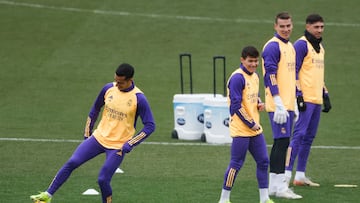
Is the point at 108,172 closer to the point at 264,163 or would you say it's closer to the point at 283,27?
the point at 264,163

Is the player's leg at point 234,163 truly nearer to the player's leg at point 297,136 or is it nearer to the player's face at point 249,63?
the player's face at point 249,63

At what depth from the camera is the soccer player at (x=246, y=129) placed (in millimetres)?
12469

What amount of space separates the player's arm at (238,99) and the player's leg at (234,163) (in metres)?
0.29

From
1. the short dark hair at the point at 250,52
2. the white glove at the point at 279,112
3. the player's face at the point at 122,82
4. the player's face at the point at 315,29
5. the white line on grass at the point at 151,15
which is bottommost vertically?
the white glove at the point at 279,112

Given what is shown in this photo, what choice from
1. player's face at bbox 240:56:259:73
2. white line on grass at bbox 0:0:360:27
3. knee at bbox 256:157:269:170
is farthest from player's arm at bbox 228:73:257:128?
white line on grass at bbox 0:0:360:27

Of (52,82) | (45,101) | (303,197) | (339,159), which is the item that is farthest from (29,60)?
(303,197)

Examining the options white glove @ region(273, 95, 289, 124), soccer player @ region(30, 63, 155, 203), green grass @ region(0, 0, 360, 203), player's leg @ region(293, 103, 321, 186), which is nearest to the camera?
Answer: soccer player @ region(30, 63, 155, 203)

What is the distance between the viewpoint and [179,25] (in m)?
30.0

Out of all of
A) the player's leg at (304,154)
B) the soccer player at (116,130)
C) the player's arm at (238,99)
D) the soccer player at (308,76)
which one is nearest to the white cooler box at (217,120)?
the player's leg at (304,154)

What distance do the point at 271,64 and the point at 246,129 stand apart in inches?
45.8

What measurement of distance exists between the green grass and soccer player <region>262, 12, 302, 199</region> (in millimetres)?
480

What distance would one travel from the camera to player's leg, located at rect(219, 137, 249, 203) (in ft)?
41.0

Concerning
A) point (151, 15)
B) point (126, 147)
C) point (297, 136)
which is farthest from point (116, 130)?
point (151, 15)

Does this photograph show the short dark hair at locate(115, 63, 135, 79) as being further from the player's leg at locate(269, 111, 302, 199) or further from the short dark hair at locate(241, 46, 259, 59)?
the player's leg at locate(269, 111, 302, 199)
